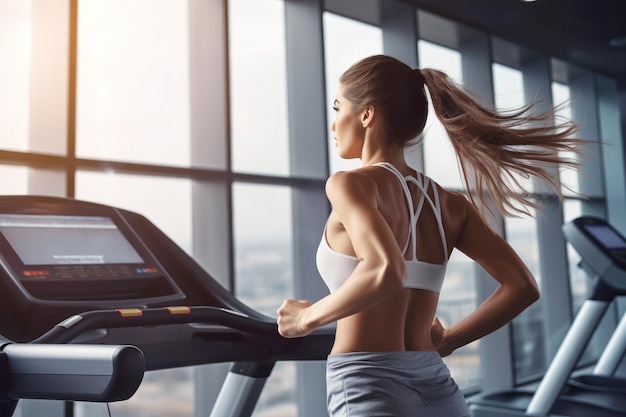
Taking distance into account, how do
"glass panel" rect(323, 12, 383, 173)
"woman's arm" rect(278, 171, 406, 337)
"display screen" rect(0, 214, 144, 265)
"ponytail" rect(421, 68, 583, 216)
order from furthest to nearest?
"glass panel" rect(323, 12, 383, 173), "display screen" rect(0, 214, 144, 265), "ponytail" rect(421, 68, 583, 216), "woman's arm" rect(278, 171, 406, 337)

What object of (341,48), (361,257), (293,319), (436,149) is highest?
(341,48)

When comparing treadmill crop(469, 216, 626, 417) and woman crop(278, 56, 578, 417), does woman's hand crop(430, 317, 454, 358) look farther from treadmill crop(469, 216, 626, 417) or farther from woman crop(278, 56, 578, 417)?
treadmill crop(469, 216, 626, 417)

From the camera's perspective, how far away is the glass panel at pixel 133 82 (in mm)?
2963

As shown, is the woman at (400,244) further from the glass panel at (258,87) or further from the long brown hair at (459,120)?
the glass panel at (258,87)

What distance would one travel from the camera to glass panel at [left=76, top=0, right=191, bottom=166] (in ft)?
9.72

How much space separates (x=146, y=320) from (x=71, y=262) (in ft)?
1.23

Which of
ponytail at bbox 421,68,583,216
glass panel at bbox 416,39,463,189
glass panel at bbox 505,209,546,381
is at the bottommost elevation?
glass panel at bbox 505,209,546,381

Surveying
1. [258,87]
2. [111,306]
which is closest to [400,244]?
[111,306]

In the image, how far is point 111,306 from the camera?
1.67 m

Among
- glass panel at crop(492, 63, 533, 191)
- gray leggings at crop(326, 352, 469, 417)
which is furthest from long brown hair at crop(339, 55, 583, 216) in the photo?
glass panel at crop(492, 63, 533, 191)

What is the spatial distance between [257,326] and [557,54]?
444 cm

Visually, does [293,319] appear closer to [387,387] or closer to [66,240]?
[387,387]

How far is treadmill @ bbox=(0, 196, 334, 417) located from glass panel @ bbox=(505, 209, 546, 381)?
11.4 ft

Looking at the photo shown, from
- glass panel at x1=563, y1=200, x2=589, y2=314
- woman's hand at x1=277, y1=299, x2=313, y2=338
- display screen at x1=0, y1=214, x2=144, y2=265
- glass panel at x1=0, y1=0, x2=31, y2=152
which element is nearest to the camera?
woman's hand at x1=277, y1=299, x2=313, y2=338
